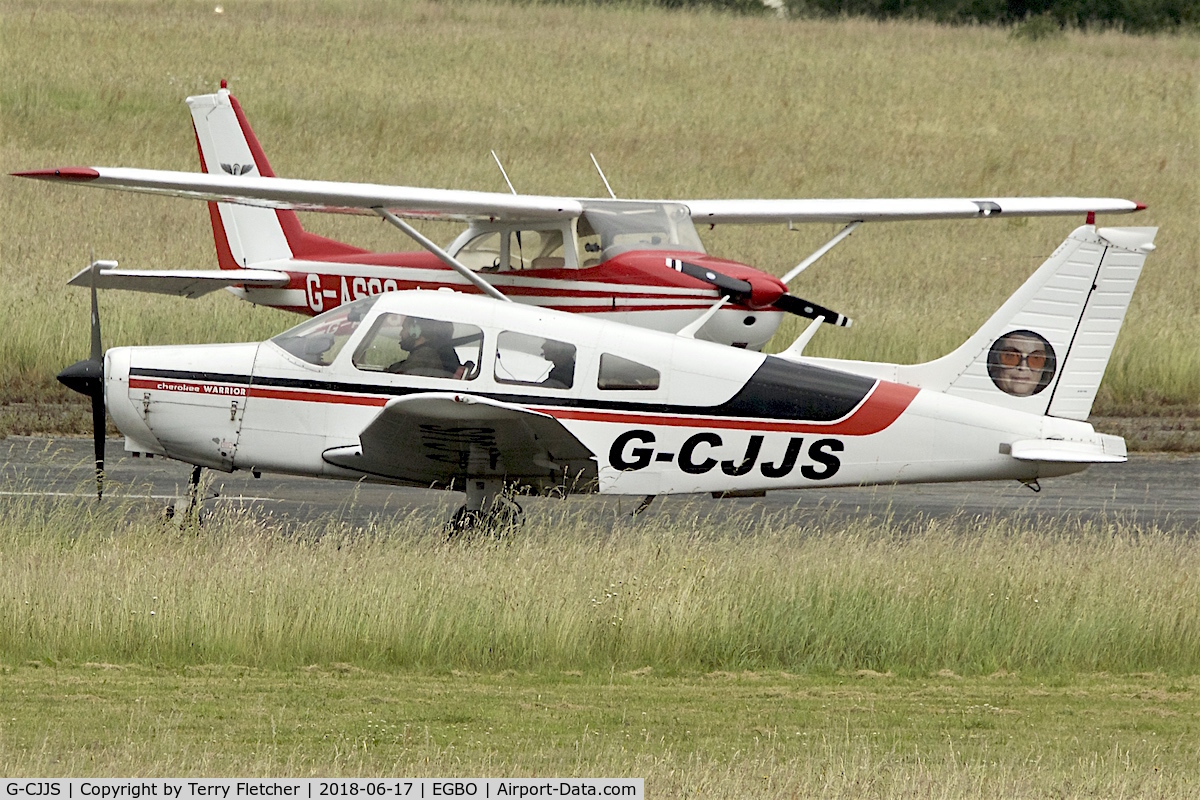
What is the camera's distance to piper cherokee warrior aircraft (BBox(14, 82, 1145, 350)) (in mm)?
13375

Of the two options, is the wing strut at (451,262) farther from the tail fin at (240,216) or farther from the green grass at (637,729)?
the green grass at (637,729)

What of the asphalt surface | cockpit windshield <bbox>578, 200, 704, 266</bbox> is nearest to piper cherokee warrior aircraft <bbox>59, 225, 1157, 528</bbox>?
the asphalt surface

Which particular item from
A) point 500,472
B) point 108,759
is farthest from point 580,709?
point 500,472

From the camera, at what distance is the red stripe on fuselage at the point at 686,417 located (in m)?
9.95

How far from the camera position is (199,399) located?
10.1m

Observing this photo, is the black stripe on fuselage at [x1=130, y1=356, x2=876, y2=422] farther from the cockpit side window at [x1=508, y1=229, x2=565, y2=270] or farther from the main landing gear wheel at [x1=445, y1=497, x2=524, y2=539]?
the cockpit side window at [x1=508, y1=229, x2=565, y2=270]

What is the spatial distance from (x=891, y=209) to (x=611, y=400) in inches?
288

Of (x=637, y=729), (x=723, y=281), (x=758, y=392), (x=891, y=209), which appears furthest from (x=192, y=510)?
(x=891, y=209)

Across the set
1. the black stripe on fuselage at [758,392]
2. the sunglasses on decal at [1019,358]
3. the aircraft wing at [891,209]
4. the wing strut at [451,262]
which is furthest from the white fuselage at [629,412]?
the aircraft wing at [891,209]

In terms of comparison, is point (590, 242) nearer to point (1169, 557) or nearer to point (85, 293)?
point (1169, 557)

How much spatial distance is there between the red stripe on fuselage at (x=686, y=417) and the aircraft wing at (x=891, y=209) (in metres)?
6.42

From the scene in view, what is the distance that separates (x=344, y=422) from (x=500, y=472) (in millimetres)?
1099

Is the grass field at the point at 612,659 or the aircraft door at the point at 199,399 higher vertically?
the aircraft door at the point at 199,399
